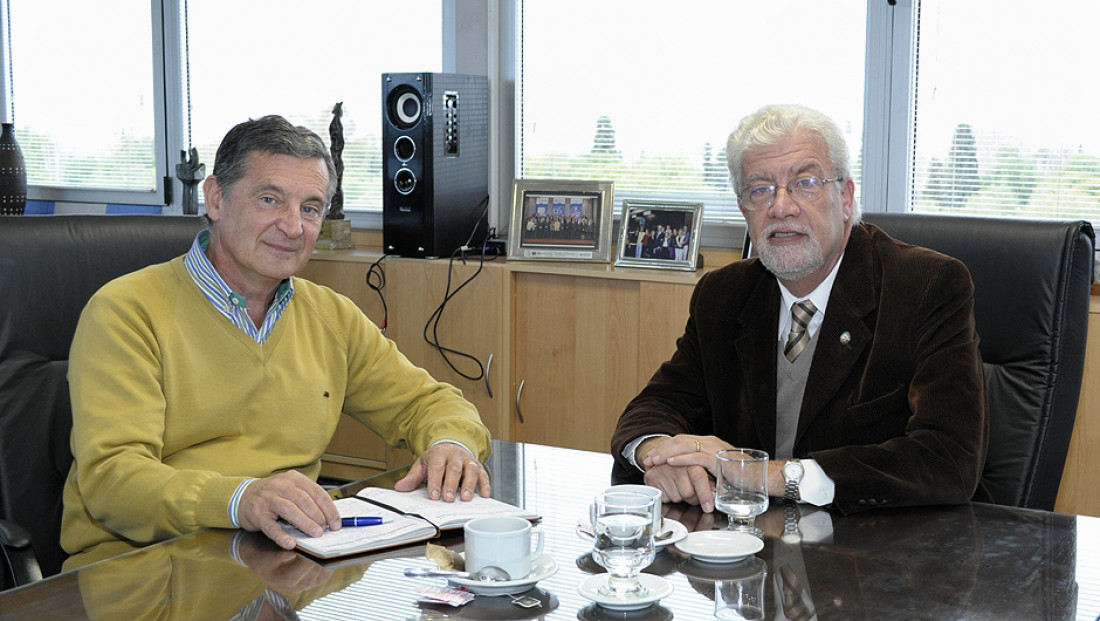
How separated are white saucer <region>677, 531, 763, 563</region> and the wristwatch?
0.21 m

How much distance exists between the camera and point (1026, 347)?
1.87 meters

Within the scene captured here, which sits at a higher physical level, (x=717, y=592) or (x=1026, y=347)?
(x=1026, y=347)

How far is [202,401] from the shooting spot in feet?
5.85

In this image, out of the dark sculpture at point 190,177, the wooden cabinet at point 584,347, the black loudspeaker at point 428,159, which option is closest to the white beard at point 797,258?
the wooden cabinet at point 584,347

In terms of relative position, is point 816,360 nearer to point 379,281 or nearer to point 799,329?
point 799,329

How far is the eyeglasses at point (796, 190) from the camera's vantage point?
1969mm

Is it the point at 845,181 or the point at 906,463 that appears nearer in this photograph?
the point at 906,463

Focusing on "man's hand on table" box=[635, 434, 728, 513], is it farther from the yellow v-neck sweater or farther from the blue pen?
the blue pen

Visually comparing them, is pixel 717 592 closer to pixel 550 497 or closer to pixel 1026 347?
pixel 550 497

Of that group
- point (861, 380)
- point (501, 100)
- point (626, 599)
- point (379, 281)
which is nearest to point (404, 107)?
point (501, 100)

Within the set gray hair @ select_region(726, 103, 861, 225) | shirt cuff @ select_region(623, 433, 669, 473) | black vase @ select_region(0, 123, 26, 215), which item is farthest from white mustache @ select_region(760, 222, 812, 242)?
black vase @ select_region(0, 123, 26, 215)

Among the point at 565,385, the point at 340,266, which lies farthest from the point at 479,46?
the point at 565,385

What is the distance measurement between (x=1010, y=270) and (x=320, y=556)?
1234 millimetres

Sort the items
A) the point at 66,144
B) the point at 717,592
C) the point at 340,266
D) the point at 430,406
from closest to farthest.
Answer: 1. the point at 717,592
2. the point at 430,406
3. the point at 340,266
4. the point at 66,144
